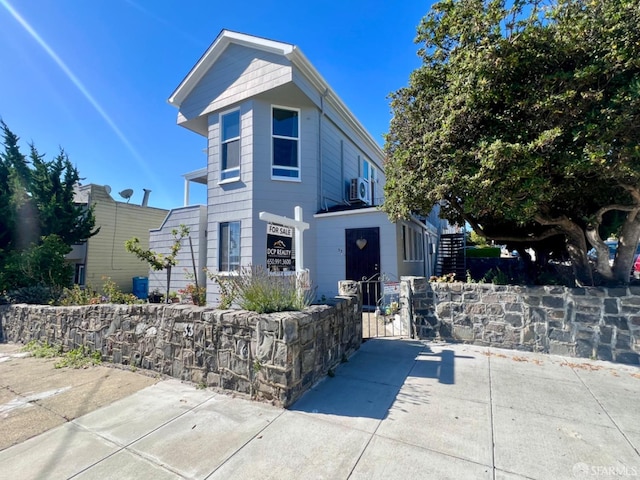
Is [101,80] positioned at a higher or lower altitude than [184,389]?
higher

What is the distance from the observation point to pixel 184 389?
3.84 metres

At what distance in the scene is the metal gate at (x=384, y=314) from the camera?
638cm

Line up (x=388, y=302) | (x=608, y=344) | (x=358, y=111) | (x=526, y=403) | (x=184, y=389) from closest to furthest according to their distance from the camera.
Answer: (x=526, y=403) < (x=184, y=389) < (x=608, y=344) < (x=388, y=302) < (x=358, y=111)

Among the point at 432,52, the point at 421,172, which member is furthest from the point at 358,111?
the point at 421,172

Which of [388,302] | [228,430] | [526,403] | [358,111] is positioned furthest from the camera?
[358,111]

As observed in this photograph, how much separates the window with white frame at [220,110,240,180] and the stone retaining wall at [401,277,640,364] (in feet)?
22.6

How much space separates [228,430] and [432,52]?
6691 millimetres

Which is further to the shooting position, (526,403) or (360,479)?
(526,403)

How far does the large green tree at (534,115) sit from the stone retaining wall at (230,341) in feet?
9.88

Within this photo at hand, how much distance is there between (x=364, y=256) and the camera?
8.82 meters

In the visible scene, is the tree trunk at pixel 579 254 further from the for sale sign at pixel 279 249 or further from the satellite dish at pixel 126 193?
the satellite dish at pixel 126 193

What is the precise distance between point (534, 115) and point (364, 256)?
5497 millimetres

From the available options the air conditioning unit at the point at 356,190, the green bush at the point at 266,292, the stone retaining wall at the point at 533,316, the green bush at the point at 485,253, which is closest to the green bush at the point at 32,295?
the green bush at the point at 266,292

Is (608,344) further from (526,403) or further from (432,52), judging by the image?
(432,52)
